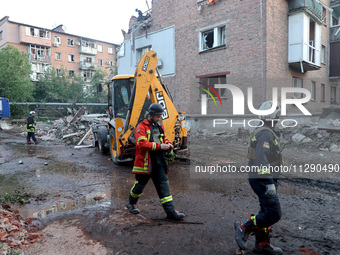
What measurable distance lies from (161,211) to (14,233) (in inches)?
84.5

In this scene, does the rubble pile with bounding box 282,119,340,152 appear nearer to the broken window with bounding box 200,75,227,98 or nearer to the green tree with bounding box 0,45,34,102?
the broken window with bounding box 200,75,227,98

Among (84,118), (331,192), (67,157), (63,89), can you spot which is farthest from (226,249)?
(63,89)

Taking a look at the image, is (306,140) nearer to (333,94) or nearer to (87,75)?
(333,94)

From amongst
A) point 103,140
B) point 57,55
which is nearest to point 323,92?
point 103,140

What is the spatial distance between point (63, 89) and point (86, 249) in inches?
1176

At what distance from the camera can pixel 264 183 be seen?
295 centimetres

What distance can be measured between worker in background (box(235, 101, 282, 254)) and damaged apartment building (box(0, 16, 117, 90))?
3461 centimetres

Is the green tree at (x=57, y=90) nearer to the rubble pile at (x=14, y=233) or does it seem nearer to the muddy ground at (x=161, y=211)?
the muddy ground at (x=161, y=211)

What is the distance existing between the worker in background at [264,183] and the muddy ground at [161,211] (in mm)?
253

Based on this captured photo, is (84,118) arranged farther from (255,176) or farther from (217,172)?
(255,176)

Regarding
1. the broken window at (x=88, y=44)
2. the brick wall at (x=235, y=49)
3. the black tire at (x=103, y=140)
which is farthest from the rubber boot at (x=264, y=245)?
the broken window at (x=88, y=44)

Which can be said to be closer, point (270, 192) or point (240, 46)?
point (270, 192)

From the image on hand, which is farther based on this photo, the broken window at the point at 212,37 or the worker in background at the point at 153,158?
the broken window at the point at 212,37

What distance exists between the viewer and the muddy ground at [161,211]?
325cm
